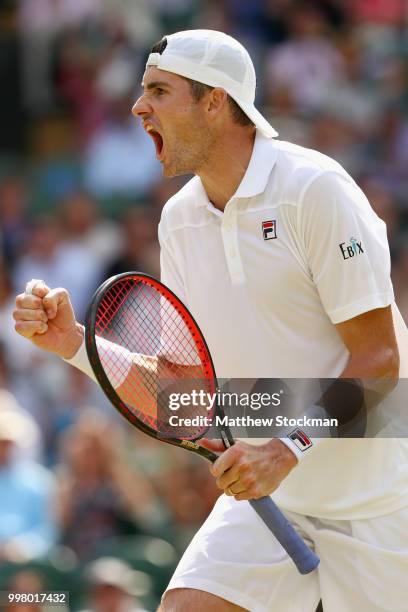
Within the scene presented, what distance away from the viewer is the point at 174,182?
930 cm

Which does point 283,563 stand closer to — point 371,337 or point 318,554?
point 318,554

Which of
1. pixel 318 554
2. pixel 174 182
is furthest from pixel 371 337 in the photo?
pixel 174 182

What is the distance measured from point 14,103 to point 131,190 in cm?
207

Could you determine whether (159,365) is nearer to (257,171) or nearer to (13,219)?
(257,171)

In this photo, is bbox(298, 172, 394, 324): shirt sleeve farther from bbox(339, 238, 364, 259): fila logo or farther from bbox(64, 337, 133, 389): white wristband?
bbox(64, 337, 133, 389): white wristband

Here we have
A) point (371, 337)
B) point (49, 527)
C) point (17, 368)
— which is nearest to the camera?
point (371, 337)

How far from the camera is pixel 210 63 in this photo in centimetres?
407

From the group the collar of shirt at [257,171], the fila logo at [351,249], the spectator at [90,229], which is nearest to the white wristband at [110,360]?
the collar of shirt at [257,171]

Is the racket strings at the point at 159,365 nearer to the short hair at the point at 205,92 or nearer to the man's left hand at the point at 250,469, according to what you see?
the man's left hand at the point at 250,469

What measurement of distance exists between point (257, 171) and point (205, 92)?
0.32 m

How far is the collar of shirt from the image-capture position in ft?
12.9

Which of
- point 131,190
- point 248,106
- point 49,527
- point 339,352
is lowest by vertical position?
point 49,527

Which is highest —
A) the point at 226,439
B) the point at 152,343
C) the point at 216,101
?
the point at 216,101

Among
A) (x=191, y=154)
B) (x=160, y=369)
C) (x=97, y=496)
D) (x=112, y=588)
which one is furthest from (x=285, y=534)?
(x=97, y=496)
